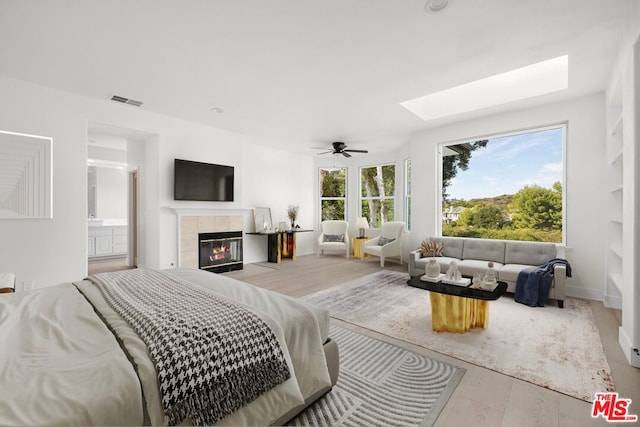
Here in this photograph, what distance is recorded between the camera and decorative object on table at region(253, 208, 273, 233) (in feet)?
21.7

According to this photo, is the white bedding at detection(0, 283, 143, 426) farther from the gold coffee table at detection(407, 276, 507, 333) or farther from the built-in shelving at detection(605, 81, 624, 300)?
the built-in shelving at detection(605, 81, 624, 300)

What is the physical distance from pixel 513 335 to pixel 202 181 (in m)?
5.12

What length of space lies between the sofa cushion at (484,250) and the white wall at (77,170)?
4.30 meters

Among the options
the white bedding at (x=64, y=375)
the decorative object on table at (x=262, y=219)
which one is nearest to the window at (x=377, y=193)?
the decorative object on table at (x=262, y=219)

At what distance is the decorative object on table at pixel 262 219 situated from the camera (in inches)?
261

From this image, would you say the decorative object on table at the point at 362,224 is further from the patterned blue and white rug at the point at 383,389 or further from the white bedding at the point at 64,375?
the white bedding at the point at 64,375

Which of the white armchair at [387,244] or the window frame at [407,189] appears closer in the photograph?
the white armchair at [387,244]

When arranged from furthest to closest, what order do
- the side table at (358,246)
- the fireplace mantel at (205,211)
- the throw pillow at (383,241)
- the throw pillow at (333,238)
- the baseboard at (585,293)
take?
1. the throw pillow at (333,238)
2. the side table at (358,246)
3. the throw pillow at (383,241)
4. the fireplace mantel at (205,211)
5. the baseboard at (585,293)

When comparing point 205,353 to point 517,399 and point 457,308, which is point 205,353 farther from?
point 457,308

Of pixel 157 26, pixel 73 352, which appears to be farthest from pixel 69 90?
pixel 73 352

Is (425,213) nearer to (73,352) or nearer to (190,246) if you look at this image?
(190,246)

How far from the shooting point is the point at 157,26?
98.8 inches

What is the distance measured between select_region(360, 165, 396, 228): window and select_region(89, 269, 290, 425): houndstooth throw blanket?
20.8 feet

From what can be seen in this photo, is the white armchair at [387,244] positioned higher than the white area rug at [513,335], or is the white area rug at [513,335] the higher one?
the white armchair at [387,244]
